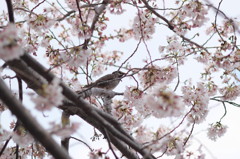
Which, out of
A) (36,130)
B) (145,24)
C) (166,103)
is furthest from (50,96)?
A: (145,24)

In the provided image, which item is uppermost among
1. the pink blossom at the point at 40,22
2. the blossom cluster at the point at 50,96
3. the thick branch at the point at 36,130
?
the pink blossom at the point at 40,22

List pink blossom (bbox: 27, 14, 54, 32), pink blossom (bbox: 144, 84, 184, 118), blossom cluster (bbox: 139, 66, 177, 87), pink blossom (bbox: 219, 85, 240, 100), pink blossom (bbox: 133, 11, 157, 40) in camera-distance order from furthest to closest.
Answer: pink blossom (bbox: 219, 85, 240, 100) → pink blossom (bbox: 133, 11, 157, 40) → blossom cluster (bbox: 139, 66, 177, 87) → pink blossom (bbox: 27, 14, 54, 32) → pink blossom (bbox: 144, 84, 184, 118)

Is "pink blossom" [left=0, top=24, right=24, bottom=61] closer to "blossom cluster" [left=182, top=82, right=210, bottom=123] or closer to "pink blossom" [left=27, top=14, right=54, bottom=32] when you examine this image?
"pink blossom" [left=27, top=14, right=54, bottom=32]

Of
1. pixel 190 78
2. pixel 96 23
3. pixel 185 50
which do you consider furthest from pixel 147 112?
pixel 96 23

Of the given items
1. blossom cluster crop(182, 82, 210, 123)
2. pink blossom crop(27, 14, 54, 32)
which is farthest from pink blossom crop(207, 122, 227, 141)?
pink blossom crop(27, 14, 54, 32)

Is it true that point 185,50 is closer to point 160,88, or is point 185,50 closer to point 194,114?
point 194,114

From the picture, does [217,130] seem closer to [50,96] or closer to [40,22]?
[40,22]

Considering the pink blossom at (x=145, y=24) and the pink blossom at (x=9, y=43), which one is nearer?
the pink blossom at (x=9, y=43)

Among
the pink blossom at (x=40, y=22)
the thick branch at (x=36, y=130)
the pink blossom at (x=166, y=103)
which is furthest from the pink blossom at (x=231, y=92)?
the thick branch at (x=36, y=130)

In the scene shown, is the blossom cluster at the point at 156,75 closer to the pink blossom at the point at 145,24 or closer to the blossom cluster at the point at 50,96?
the pink blossom at the point at 145,24

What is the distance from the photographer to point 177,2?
413 cm

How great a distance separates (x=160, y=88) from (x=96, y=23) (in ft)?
8.01

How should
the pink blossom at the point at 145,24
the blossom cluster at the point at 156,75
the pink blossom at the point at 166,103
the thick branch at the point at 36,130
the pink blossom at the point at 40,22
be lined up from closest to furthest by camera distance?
the thick branch at the point at 36,130, the pink blossom at the point at 166,103, the pink blossom at the point at 40,22, the blossom cluster at the point at 156,75, the pink blossom at the point at 145,24

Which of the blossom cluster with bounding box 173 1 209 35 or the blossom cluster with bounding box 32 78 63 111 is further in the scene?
the blossom cluster with bounding box 173 1 209 35
